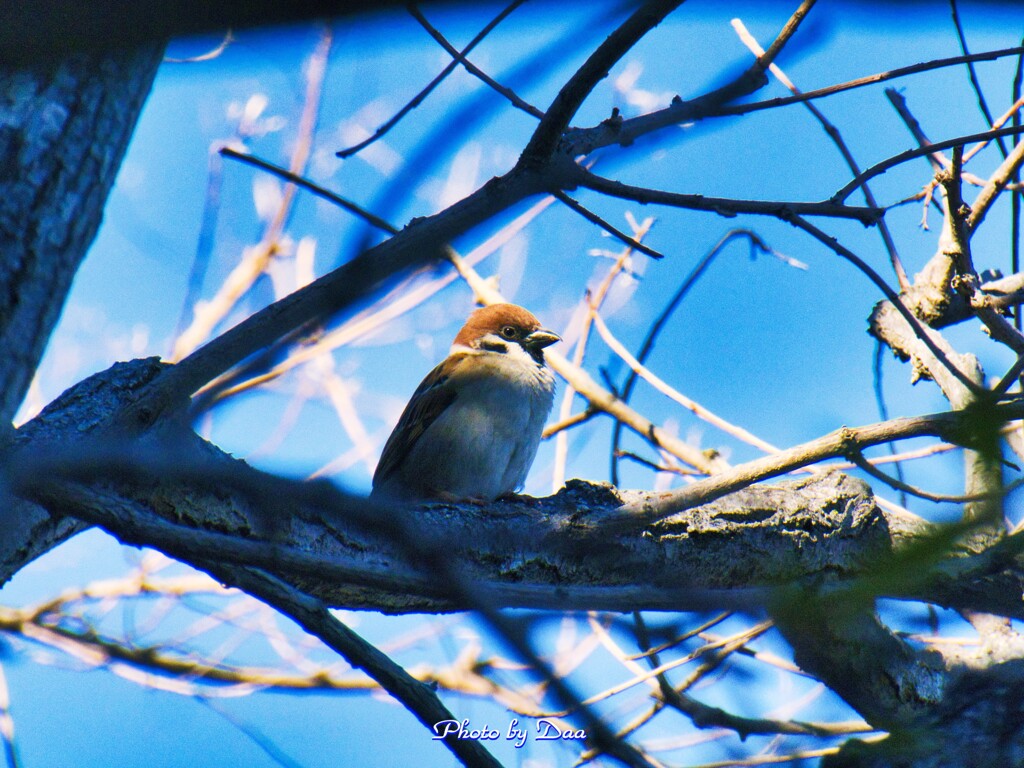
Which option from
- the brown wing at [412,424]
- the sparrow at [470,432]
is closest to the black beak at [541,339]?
the sparrow at [470,432]

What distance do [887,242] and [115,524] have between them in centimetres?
294

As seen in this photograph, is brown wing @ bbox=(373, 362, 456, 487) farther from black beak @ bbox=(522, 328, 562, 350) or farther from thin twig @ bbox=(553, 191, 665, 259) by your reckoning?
thin twig @ bbox=(553, 191, 665, 259)

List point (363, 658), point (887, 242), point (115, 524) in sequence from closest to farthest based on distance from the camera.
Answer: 1. point (115, 524)
2. point (363, 658)
3. point (887, 242)

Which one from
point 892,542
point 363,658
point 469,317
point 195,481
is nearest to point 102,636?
point 469,317

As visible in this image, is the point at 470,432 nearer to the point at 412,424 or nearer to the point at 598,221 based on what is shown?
the point at 412,424

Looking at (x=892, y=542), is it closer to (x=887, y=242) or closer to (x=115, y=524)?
(x=887, y=242)

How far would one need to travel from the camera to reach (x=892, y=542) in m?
3.13

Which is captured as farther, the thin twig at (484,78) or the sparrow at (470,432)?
the sparrow at (470,432)

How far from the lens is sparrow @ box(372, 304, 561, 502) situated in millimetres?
4691

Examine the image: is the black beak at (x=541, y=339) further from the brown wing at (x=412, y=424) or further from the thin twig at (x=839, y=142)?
the thin twig at (x=839, y=142)

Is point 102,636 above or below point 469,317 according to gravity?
below

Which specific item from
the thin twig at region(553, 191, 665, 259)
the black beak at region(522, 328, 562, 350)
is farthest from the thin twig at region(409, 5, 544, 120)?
the black beak at region(522, 328, 562, 350)

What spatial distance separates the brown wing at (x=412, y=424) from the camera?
191 inches

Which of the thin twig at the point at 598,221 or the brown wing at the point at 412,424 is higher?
the brown wing at the point at 412,424
